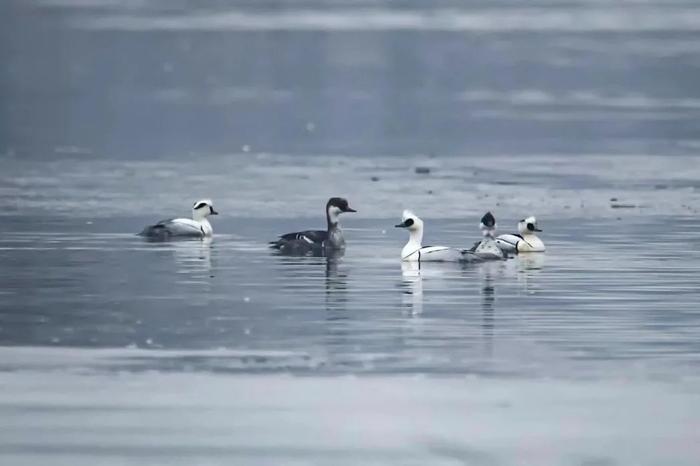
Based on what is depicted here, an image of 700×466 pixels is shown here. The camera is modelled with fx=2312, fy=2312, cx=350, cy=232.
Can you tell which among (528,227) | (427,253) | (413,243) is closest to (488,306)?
(427,253)

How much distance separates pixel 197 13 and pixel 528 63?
22.9 meters

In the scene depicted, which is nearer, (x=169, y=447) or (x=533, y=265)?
(x=169, y=447)

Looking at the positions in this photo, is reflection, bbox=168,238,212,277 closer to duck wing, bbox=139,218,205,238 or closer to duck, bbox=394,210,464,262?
duck wing, bbox=139,218,205,238

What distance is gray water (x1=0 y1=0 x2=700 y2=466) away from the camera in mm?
12273

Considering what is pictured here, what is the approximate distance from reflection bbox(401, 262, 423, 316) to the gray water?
0.31ft

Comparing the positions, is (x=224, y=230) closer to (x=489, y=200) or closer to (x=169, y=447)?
(x=489, y=200)

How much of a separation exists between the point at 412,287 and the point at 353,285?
53cm

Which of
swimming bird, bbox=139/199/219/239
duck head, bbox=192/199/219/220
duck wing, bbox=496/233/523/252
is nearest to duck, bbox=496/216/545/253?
duck wing, bbox=496/233/523/252

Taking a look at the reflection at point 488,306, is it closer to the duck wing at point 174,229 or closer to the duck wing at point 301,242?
the duck wing at point 301,242

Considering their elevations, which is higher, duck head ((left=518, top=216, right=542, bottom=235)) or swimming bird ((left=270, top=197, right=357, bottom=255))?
duck head ((left=518, top=216, right=542, bottom=235))

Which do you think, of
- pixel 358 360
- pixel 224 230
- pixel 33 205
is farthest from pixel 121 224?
pixel 358 360

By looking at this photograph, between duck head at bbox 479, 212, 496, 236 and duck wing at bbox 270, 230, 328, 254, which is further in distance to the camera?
duck wing at bbox 270, 230, 328, 254

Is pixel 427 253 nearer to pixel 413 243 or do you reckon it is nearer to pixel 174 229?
pixel 413 243

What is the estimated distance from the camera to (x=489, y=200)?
31.9 m
